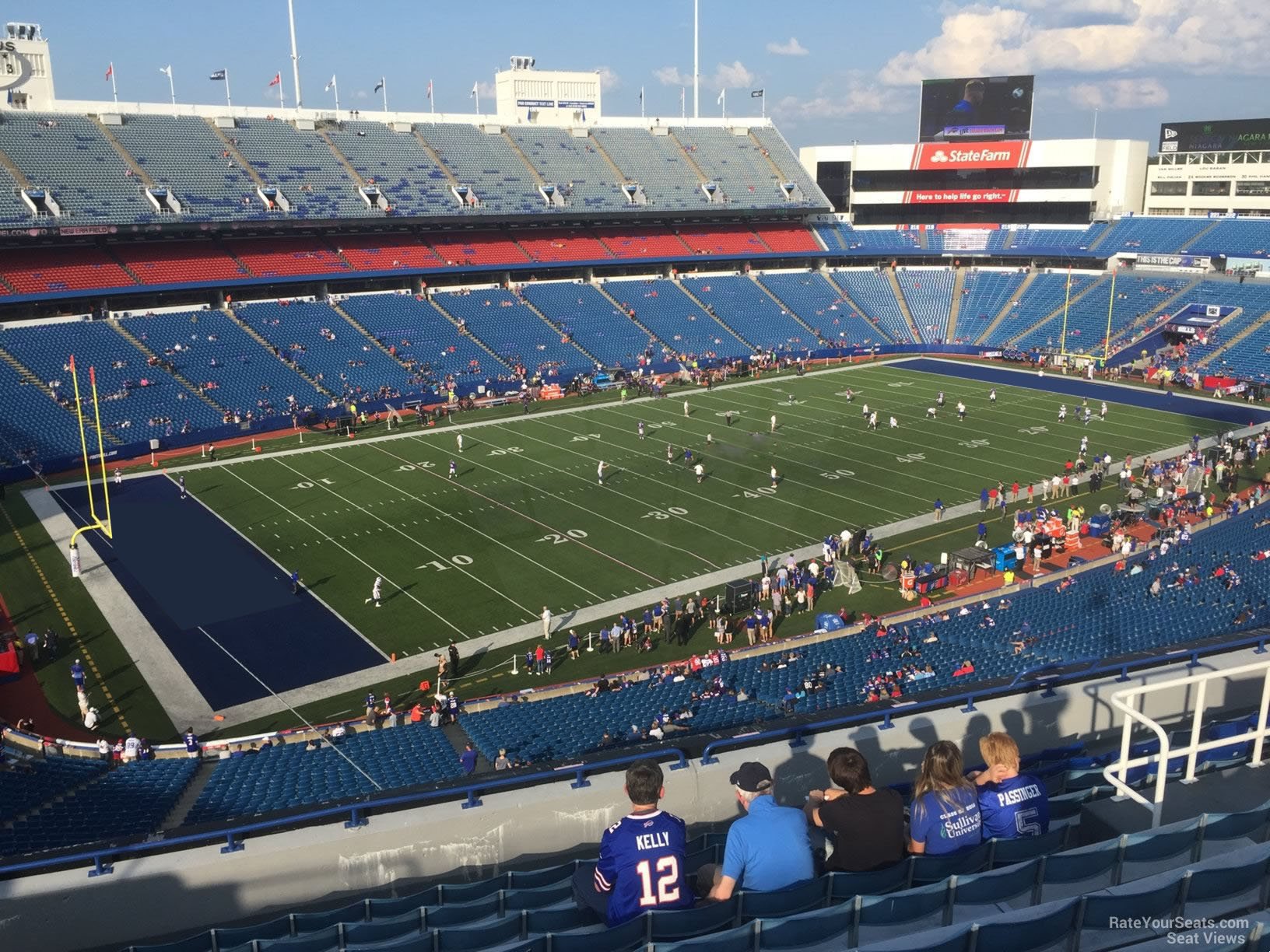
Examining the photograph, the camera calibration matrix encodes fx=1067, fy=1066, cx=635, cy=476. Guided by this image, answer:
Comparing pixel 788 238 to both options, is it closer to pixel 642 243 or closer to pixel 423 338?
pixel 642 243

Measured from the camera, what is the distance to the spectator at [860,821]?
5.54 m

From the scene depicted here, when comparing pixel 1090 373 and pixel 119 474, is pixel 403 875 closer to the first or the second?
pixel 119 474

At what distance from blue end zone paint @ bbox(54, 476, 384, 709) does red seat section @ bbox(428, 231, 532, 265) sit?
1048 inches

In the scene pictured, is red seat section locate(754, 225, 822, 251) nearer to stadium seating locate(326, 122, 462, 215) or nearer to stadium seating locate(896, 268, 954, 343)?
stadium seating locate(896, 268, 954, 343)

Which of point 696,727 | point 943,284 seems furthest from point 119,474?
point 943,284

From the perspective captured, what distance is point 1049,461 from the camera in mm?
35625

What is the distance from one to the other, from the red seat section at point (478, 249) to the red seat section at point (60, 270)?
16.0 metres

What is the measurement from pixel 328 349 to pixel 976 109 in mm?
42582

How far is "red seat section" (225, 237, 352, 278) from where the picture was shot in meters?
50.7

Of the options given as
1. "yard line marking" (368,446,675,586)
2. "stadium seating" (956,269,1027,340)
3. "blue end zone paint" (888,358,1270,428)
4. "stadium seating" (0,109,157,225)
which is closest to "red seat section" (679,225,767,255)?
"stadium seating" (956,269,1027,340)

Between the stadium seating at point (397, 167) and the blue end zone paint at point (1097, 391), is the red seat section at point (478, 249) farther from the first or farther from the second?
the blue end zone paint at point (1097, 391)

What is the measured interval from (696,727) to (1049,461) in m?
24.0

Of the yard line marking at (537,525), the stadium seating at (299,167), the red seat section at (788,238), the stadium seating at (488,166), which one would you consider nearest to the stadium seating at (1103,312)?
the red seat section at (788,238)

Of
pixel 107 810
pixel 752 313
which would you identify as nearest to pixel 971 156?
pixel 752 313
